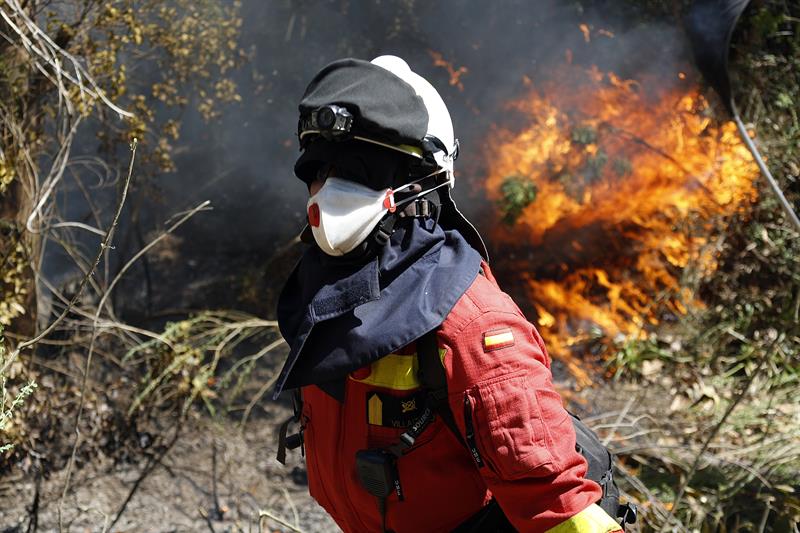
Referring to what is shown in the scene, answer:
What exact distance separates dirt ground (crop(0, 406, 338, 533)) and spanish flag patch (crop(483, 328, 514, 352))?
8.72ft

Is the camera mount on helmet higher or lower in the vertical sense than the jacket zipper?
higher

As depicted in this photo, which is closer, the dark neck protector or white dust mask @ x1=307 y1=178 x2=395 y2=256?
the dark neck protector

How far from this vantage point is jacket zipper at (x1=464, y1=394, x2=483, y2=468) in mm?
1674

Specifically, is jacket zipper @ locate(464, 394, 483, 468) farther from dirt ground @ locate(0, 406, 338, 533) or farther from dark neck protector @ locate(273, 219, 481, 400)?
dirt ground @ locate(0, 406, 338, 533)

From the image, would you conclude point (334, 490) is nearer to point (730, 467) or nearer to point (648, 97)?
point (730, 467)

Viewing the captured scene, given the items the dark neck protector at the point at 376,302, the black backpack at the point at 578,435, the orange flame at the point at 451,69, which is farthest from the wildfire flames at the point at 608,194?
the dark neck protector at the point at 376,302

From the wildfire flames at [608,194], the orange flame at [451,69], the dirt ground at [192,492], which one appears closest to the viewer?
the dirt ground at [192,492]

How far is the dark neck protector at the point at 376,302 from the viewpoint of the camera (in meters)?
1.74

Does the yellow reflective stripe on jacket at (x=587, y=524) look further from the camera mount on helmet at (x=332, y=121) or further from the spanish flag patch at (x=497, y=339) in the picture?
the camera mount on helmet at (x=332, y=121)

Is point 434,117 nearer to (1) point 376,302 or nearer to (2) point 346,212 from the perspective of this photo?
(2) point 346,212

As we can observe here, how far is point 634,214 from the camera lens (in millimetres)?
6836

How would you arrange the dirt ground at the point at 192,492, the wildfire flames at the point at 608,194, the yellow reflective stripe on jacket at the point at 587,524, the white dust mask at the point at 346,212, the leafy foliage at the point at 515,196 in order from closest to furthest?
the yellow reflective stripe on jacket at the point at 587,524, the white dust mask at the point at 346,212, the dirt ground at the point at 192,492, the wildfire flames at the point at 608,194, the leafy foliage at the point at 515,196

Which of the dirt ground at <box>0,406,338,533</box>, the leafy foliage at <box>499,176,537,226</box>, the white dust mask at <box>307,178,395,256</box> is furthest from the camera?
the leafy foliage at <box>499,176,537,226</box>

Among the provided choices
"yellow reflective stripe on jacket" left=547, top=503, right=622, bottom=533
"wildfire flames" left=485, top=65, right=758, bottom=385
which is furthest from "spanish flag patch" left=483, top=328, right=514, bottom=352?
"wildfire flames" left=485, top=65, right=758, bottom=385
